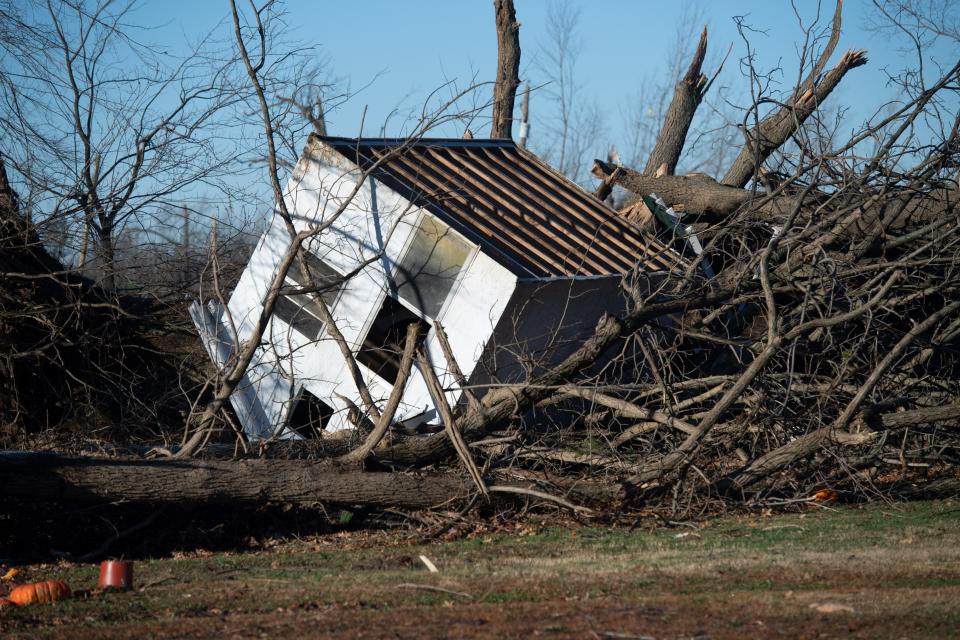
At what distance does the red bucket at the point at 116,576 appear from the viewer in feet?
18.1

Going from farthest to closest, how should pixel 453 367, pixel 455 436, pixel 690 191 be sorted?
pixel 690 191, pixel 453 367, pixel 455 436

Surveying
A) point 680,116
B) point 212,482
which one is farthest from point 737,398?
point 680,116

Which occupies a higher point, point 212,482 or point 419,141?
point 419,141

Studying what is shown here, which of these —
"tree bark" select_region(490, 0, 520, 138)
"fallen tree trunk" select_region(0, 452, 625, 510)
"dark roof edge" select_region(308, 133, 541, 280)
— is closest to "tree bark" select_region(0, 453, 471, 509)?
"fallen tree trunk" select_region(0, 452, 625, 510)

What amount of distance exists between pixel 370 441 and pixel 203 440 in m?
1.59

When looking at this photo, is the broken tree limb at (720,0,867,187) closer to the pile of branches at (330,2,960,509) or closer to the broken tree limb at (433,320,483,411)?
the pile of branches at (330,2,960,509)

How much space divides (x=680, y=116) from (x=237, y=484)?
36.8 feet

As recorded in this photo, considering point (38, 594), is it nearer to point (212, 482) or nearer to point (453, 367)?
point (212, 482)

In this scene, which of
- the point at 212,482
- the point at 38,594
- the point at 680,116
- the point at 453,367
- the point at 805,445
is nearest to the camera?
the point at 38,594

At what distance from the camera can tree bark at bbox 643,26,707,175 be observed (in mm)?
15656

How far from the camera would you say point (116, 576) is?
5.54m

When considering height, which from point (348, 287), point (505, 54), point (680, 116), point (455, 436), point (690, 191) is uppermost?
point (505, 54)

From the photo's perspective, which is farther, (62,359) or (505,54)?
(505,54)

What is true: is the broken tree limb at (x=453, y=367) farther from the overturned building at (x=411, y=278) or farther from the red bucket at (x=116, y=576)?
the red bucket at (x=116, y=576)
